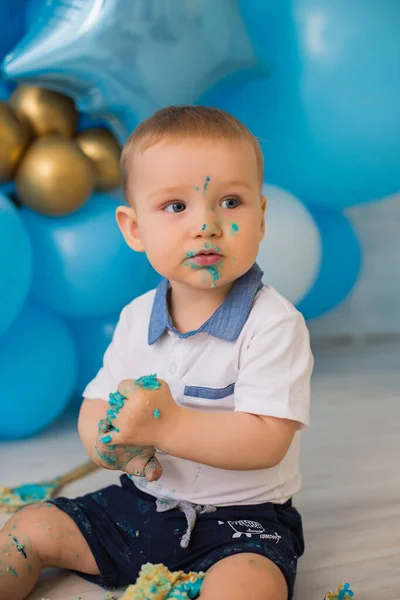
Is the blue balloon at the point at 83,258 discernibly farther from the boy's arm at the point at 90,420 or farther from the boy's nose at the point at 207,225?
the boy's nose at the point at 207,225

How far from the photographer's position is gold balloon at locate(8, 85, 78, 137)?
4.59 ft

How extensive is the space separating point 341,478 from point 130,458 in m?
0.55

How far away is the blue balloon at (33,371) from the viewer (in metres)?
1.39

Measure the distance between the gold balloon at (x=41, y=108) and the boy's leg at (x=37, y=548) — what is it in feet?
2.47

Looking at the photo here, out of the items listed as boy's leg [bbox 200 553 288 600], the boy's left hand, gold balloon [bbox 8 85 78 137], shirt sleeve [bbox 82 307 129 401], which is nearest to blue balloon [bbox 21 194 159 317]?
gold balloon [bbox 8 85 78 137]

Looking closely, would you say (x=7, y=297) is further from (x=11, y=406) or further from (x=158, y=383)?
(x=158, y=383)

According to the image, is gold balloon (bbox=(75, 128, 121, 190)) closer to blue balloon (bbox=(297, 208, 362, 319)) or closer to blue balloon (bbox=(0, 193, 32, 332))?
blue balloon (bbox=(0, 193, 32, 332))

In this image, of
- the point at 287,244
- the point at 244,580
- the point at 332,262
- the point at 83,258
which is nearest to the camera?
the point at 244,580

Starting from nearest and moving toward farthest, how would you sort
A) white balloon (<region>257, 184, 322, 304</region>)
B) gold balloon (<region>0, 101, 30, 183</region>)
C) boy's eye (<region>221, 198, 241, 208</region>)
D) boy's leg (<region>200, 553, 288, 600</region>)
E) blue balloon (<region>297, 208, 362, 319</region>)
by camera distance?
boy's leg (<region>200, 553, 288, 600</region>)
boy's eye (<region>221, 198, 241, 208</region>)
gold balloon (<region>0, 101, 30, 183</region>)
white balloon (<region>257, 184, 322, 304</region>)
blue balloon (<region>297, 208, 362, 319</region>)

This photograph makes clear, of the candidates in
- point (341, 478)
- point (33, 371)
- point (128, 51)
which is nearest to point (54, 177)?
point (128, 51)

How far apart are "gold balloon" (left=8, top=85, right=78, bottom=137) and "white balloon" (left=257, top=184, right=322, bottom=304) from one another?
1.47 ft

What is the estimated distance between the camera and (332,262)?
1864 mm

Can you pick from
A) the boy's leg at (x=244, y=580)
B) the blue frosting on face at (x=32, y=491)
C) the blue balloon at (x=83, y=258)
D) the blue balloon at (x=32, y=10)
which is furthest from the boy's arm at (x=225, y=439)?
the blue balloon at (x=32, y=10)

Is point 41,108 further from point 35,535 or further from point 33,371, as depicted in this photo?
point 35,535
